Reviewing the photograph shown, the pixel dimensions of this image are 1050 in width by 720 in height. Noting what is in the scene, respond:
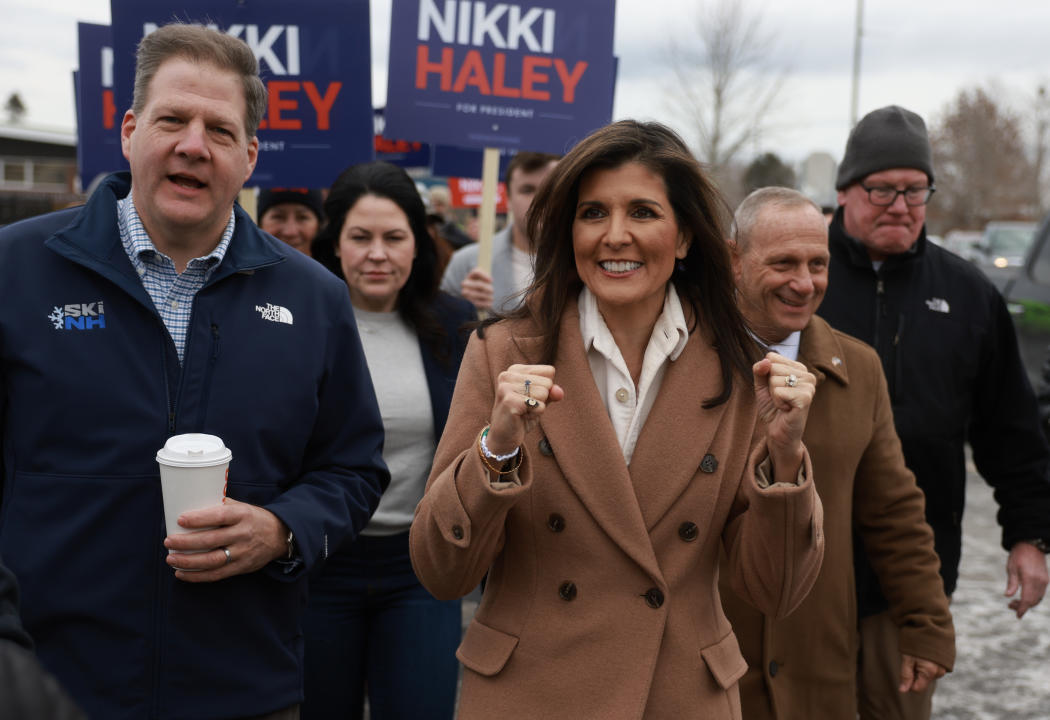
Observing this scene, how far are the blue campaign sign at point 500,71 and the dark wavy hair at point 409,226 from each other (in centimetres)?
99

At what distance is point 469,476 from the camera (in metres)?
2.10

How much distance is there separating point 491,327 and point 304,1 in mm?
2690

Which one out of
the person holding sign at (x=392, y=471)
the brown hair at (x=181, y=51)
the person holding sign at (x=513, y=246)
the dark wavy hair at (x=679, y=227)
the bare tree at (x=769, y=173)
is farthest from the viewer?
the bare tree at (x=769, y=173)

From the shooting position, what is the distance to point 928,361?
363cm

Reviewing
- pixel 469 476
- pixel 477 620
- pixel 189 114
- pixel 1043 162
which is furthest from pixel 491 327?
pixel 1043 162

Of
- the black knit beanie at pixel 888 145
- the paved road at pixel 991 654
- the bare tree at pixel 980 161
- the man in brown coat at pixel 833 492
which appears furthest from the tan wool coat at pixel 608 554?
the bare tree at pixel 980 161

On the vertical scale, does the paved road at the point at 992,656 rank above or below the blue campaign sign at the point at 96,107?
below

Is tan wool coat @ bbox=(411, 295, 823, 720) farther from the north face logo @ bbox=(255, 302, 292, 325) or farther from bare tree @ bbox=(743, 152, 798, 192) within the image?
bare tree @ bbox=(743, 152, 798, 192)

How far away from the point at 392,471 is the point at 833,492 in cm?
140

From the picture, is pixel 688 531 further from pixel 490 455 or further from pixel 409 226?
pixel 409 226

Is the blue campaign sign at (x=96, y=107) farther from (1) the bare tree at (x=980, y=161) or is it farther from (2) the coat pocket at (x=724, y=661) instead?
(1) the bare tree at (x=980, y=161)

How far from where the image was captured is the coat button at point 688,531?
7.44ft

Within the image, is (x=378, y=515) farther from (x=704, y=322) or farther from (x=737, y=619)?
(x=704, y=322)

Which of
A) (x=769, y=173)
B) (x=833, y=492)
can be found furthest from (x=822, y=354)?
(x=769, y=173)
